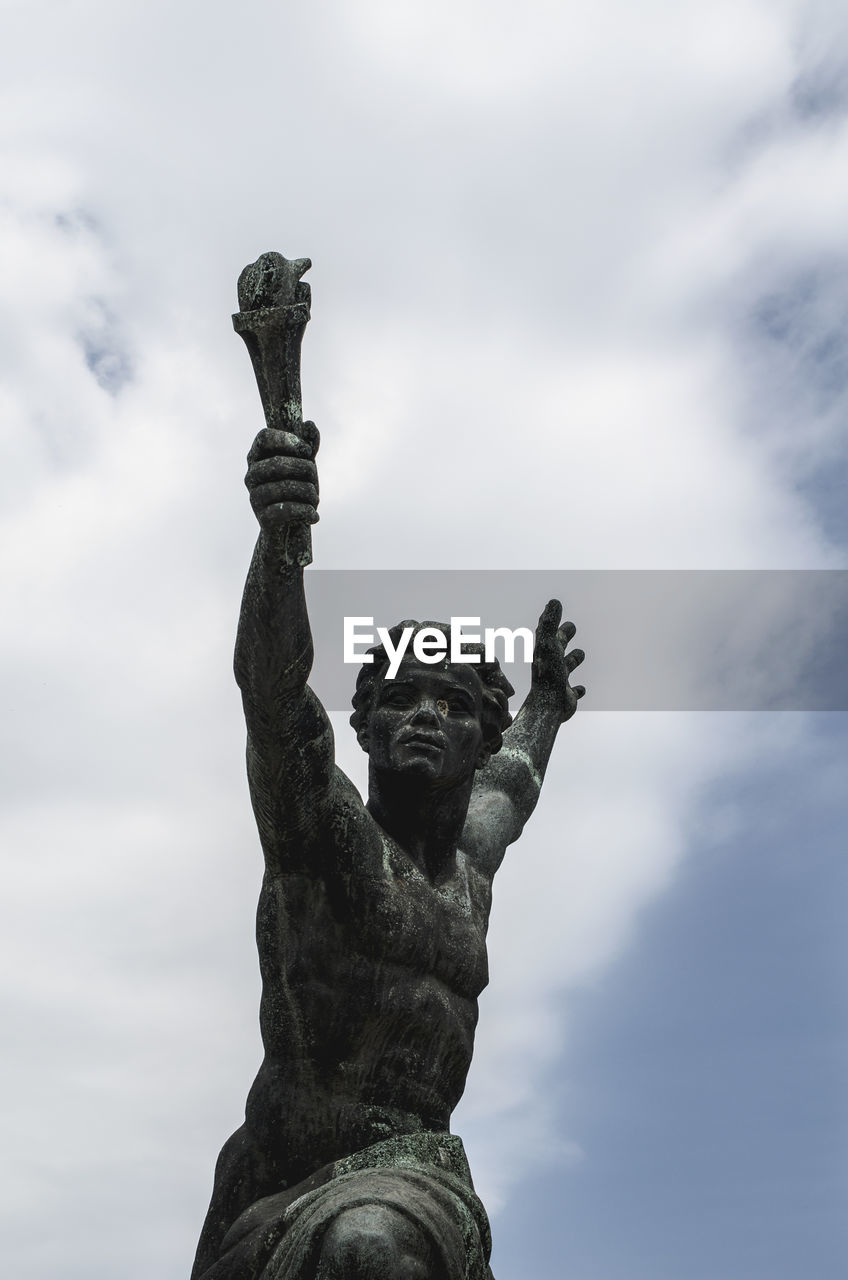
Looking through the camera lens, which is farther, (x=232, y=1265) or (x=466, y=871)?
(x=466, y=871)

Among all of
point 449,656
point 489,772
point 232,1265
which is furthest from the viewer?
point 489,772

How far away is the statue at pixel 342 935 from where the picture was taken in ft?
26.1

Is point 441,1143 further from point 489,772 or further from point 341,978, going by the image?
point 489,772

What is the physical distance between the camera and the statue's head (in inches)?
358

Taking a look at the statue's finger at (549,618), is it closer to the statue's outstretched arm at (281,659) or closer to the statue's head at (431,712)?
the statue's head at (431,712)

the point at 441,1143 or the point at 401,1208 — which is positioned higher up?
the point at 441,1143

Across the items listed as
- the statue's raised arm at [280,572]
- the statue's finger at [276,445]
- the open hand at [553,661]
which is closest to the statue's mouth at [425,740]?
the statue's raised arm at [280,572]

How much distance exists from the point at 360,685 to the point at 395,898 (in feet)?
4.41

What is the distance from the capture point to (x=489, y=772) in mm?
11000

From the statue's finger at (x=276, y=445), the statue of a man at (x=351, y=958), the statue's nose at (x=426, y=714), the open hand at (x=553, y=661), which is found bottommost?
the statue of a man at (x=351, y=958)

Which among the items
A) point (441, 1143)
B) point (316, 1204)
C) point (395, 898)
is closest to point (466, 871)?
point (395, 898)

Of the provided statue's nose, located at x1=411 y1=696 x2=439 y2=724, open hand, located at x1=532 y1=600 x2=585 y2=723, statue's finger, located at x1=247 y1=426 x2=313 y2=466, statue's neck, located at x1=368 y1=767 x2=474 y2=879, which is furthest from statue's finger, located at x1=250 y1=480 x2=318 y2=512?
open hand, located at x1=532 y1=600 x2=585 y2=723

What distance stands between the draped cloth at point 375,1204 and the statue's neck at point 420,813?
1448 mm

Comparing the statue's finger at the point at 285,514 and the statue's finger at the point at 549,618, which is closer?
the statue's finger at the point at 285,514
